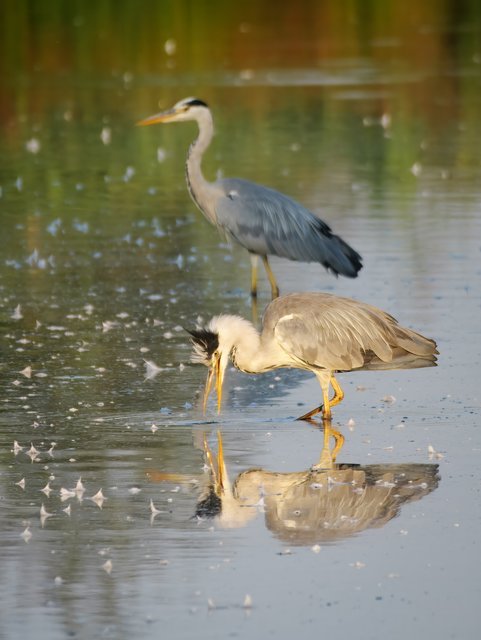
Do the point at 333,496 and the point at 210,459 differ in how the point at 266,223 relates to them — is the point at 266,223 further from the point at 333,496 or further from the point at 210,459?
the point at 333,496

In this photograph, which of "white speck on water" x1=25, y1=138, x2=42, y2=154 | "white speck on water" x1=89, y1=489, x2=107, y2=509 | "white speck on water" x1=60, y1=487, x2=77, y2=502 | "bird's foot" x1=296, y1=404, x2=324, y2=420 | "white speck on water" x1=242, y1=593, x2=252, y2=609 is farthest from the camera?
"white speck on water" x1=25, y1=138, x2=42, y2=154

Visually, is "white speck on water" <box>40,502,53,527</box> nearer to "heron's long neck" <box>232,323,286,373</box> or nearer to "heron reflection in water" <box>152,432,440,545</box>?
"heron reflection in water" <box>152,432,440,545</box>

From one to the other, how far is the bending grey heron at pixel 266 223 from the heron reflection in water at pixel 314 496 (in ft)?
16.6

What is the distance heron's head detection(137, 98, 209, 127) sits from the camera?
1543cm

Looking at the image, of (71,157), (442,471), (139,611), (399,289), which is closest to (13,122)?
(71,157)

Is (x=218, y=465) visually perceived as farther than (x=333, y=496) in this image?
Yes

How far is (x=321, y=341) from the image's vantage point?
966 cm

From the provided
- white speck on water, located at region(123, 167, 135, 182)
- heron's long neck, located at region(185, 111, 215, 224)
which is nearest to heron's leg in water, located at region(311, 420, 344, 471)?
heron's long neck, located at region(185, 111, 215, 224)

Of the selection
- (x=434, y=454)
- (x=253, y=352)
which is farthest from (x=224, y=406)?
(x=434, y=454)

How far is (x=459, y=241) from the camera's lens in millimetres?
16125

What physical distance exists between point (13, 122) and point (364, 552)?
1950 cm

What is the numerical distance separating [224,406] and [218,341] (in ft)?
2.73

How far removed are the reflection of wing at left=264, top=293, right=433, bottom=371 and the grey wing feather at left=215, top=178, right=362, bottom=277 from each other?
154 inches

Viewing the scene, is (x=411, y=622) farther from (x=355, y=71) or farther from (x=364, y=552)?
(x=355, y=71)
